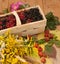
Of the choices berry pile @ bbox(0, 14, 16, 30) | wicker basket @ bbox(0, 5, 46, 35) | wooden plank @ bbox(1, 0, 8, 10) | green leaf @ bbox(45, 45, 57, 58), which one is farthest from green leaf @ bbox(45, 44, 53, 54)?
wooden plank @ bbox(1, 0, 8, 10)

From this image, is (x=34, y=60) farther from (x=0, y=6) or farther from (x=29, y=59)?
(x=0, y=6)

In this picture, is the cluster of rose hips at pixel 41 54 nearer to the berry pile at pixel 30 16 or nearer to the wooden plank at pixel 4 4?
the berry pile at pixel 30 16

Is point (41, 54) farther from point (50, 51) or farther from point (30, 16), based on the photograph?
point (30, 16)

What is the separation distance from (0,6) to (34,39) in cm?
38

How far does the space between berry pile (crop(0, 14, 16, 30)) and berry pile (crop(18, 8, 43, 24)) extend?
0.05 metres

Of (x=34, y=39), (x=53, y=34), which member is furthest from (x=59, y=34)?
(x=34, y=39)

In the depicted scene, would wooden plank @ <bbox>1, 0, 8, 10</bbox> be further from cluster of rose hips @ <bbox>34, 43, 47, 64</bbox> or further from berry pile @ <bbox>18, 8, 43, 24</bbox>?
cluster of rose hips @ <bbox>34, 43, 47, 64</bbox>

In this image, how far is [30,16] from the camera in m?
1.43

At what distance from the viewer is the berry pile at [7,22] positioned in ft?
4.56

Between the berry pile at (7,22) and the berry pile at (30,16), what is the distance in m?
0.05

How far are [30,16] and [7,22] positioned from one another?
0.47 ft

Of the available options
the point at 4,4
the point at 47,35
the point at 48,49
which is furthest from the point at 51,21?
the point at 4,4

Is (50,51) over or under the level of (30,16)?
under

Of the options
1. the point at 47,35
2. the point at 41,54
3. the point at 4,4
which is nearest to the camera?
the point at 41,54
